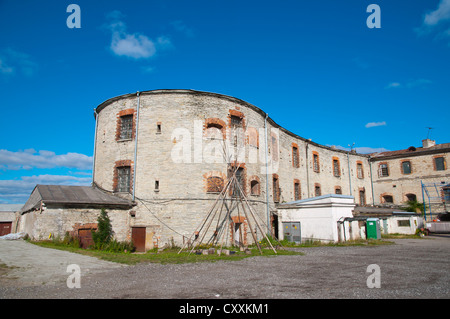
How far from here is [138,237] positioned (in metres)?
15.5

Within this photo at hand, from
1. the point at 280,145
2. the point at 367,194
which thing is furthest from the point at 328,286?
the point at 367,194

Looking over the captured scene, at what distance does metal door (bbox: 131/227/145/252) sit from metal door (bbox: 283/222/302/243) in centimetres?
854

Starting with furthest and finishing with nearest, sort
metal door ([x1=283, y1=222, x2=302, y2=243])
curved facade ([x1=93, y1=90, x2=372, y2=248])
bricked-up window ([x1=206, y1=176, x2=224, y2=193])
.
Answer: metal door ([x1=283, y1=222, x2=302, y2=243]) → bricked-up window ([x1=206, y1=176, x2=224, y2=193]) → curved facade ([x1=93, y1=90, x2=372, y2=248])

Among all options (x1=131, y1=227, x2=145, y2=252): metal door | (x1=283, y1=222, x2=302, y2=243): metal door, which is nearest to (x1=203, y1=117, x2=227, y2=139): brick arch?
(x1=131, y1=227, x2=145, y2=252): metal door

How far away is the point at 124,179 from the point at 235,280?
11.0 m

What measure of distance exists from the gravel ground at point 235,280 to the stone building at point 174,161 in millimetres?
5196

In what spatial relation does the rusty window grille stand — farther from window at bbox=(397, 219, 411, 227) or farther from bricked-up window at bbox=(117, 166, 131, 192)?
bricked-up window at bbox=(117, 166, 131, 192)

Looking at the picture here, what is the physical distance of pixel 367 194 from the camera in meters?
31.5

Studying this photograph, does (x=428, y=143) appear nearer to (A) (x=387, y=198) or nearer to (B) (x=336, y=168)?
(A) (x=387, y=198)

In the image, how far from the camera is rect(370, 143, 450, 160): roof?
95.2ft

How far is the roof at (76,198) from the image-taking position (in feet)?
45.8

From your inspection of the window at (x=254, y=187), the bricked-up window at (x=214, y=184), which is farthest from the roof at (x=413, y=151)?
the bricked-up window at (x=214, y=184)

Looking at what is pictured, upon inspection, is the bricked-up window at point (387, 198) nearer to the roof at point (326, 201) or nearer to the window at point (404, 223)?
the window at point (404, 223)
